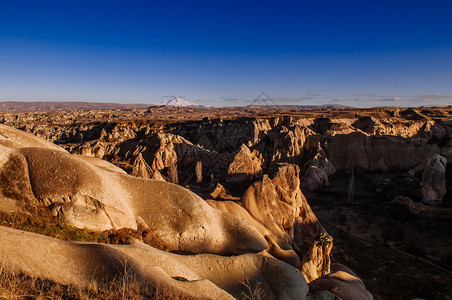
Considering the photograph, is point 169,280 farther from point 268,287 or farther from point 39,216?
point 39,216

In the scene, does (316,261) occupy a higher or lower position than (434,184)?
higher

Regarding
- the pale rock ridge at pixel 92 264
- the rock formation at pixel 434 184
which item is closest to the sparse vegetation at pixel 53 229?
the pale rock ridge at pixel 92 264

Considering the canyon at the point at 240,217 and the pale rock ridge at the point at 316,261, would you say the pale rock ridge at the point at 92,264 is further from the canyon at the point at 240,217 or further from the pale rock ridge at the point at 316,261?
the pale rock ridge at the point at 316,261

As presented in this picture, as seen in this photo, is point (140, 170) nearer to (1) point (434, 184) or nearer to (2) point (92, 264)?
(2) point (92, 264)

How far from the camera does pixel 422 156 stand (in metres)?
38.3

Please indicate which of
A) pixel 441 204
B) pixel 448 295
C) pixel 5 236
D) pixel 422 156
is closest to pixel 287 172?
pixel 448 295

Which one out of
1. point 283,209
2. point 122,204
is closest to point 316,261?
point 283,209

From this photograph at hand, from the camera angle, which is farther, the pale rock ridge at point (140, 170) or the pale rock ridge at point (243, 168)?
the pale rock ridge at point (243, 168)

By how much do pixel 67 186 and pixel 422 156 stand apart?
45109 millimetres

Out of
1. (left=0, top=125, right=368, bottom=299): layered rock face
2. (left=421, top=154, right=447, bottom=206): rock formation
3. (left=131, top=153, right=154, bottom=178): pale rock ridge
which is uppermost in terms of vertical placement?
(left=0, top=125, right=368, bottom=299): layered rock face

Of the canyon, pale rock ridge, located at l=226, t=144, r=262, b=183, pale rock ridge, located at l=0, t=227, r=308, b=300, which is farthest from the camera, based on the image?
pale rock ridge, located at l=226, t=144, r=262, b=183

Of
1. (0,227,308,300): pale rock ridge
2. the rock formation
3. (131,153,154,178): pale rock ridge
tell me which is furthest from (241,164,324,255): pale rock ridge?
the rock formation

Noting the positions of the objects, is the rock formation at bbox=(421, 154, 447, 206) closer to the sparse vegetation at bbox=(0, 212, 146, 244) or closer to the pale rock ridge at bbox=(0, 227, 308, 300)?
the pale rock ridge at bbox=(0, 227, 308, 300)

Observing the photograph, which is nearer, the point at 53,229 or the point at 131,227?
the point at 53,229
